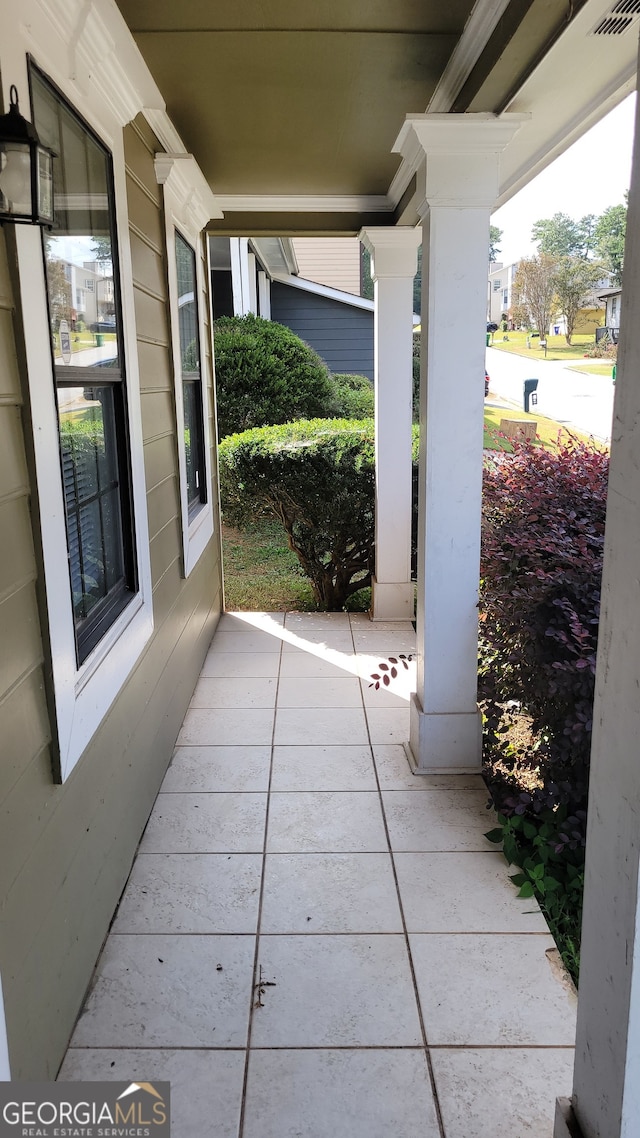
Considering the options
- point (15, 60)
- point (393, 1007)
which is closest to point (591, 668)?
point (393, 1007)

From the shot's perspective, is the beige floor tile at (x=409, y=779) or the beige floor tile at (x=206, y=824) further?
the beige floor tile at (x=409, y=779)

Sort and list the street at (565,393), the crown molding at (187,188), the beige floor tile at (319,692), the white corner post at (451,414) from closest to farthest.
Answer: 1. the white corner post at (451,414)
2. the crown molding at (187,188)
3. the beige floor tile at (319,692)
4. the street at (565,393)

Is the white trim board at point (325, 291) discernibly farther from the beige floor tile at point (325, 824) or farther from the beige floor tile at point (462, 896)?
the beige floor tile at point (462, 896)

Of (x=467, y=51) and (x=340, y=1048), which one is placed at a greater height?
(x=467, y=51)

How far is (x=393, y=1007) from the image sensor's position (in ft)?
6.94

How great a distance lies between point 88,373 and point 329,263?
14938 millimetres

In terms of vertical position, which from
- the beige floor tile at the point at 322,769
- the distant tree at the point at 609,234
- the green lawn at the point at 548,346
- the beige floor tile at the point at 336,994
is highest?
the distant tree at the point at 609,234

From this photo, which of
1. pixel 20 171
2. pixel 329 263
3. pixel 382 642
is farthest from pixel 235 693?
pixel 329 263

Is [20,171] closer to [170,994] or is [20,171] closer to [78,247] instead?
[78,247]

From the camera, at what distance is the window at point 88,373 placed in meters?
2.04

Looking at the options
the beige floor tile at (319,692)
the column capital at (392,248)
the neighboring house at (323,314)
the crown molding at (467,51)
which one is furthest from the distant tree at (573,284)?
the crown molding at (467,51)

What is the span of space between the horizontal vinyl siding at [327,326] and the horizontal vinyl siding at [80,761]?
10.00 meters

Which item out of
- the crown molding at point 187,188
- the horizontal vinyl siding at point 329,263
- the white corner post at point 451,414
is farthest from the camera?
the horizontal vinyl siding at point 329,263

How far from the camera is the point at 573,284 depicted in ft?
45.2
